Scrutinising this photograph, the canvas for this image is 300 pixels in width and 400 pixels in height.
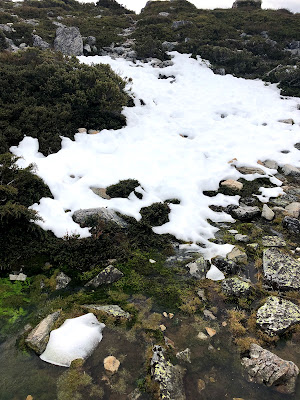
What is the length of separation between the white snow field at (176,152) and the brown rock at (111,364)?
3.96m

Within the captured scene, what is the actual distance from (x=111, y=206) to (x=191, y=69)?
826 inches

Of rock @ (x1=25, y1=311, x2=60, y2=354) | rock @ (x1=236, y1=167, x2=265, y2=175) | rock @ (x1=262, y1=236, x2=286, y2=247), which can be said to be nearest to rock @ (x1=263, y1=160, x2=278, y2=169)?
rock @ (x1=236, y1=167, x2=265, y2=175)

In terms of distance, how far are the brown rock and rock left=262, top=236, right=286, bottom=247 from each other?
5.77 metres

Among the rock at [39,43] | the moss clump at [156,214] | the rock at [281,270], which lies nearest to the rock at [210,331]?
the rock at [281,270]

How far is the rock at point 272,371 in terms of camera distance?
4617 mm

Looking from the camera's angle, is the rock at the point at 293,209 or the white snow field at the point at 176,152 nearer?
the white snow field at the point at 176,152

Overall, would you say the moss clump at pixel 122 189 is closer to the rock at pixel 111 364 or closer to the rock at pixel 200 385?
the rock at pixel 111 364

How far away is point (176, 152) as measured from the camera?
44.7ft

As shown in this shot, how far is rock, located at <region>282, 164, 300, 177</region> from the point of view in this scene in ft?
42.0

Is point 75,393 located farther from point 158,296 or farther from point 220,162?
point 220,162

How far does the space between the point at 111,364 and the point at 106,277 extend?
Result: 2300 millimetres

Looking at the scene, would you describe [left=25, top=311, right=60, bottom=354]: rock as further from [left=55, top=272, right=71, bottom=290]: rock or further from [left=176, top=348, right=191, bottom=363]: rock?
[left=176, top=348, right=191, bottom=363]: rock

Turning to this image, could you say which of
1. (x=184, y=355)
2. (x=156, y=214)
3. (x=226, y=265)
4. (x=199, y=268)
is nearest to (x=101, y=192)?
(x=156, y=214)

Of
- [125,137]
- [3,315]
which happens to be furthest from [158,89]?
[3,315]
